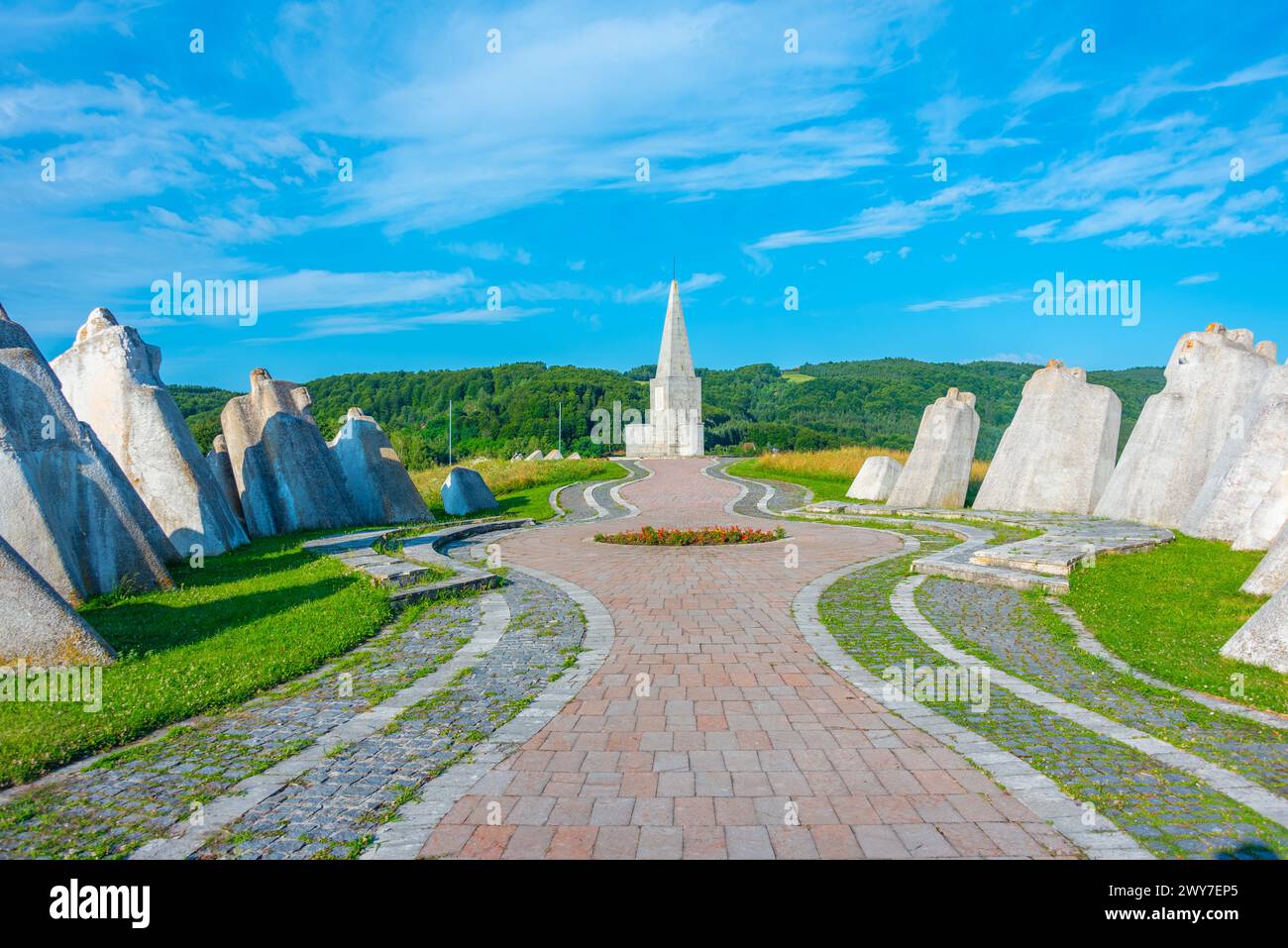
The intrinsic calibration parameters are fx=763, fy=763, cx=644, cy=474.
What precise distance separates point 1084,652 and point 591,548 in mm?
8834

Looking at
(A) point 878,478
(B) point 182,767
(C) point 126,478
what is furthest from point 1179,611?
(A) point 878,478

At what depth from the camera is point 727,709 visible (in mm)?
5430

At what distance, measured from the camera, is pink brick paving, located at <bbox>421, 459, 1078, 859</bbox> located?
3.55 meters

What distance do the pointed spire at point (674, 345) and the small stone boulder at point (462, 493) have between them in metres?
31.1

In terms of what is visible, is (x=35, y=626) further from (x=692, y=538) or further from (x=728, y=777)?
(x=692, y=538)

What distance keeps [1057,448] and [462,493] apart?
15122 mm

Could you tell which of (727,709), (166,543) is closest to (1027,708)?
(727,709)

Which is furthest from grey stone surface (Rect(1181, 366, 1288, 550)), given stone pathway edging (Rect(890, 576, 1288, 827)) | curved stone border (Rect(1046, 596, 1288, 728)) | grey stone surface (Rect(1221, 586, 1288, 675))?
stone pathway edging (Rect(890, 576, 1288, 827))

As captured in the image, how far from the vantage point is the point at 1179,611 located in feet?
26.7

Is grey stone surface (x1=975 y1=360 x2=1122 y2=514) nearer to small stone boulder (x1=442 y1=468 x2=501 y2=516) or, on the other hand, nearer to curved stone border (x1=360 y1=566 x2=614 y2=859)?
small stone boulder (x1=442 y1=468 x2=501 y2=516)

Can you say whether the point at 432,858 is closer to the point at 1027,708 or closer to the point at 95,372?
the point at 1027,708

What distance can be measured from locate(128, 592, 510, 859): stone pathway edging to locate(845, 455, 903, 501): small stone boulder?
17245mm

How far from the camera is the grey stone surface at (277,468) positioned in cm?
1549

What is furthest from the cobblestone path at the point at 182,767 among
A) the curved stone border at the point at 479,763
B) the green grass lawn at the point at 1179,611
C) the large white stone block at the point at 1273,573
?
the large white stone block at the point at 1273,573
